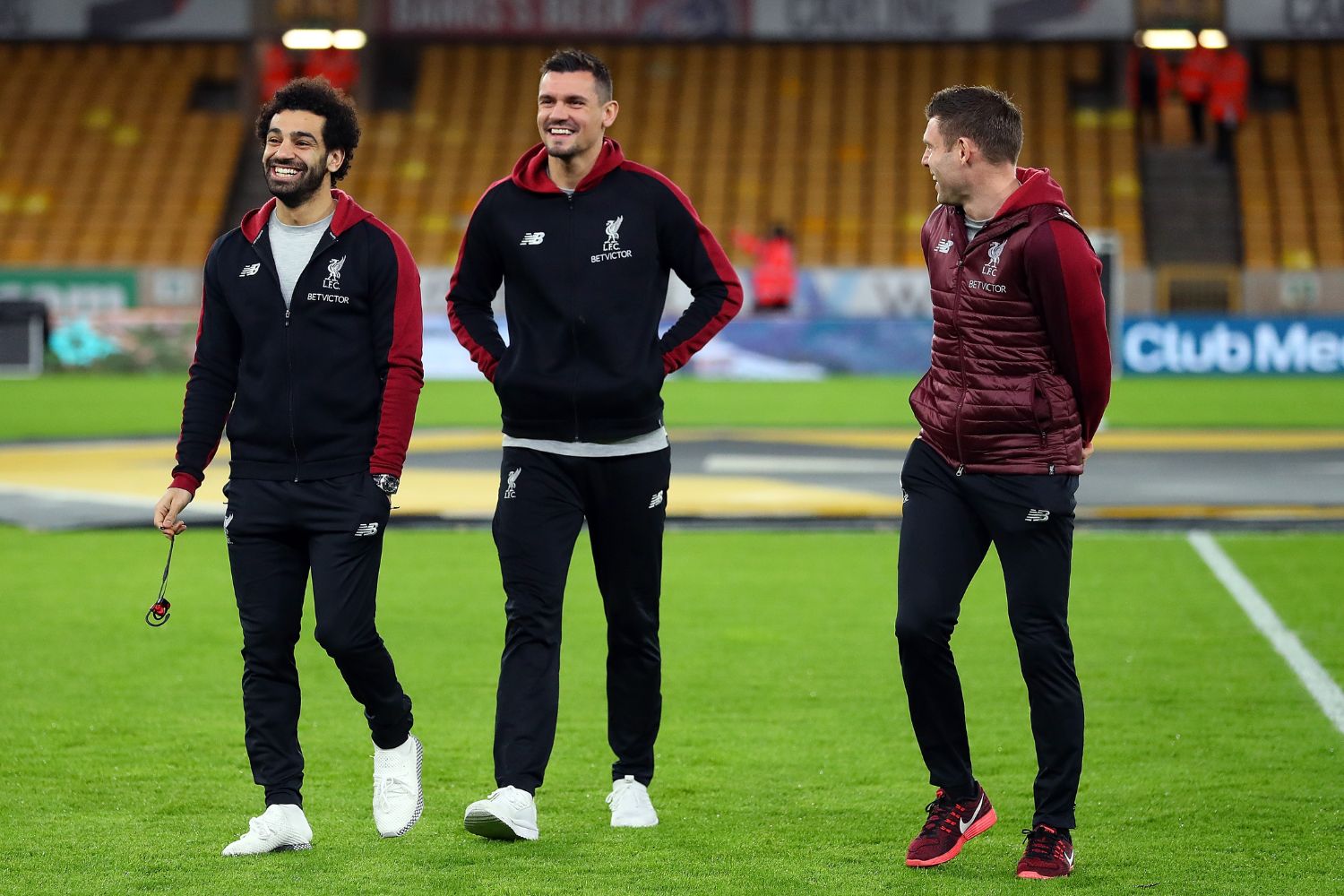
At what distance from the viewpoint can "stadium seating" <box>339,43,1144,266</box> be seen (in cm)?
3491

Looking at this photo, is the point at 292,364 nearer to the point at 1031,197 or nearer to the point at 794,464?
the point at 1031,197

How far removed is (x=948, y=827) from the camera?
17.1 feet

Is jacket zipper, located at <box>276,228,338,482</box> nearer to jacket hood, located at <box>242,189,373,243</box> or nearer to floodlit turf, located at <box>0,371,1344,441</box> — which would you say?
jacket hood, located at <box>242,189,373,243</box>

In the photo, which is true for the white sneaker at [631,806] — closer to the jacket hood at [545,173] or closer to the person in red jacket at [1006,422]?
the person in red jacket at [1006,422]

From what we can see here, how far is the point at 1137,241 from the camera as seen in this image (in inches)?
1324

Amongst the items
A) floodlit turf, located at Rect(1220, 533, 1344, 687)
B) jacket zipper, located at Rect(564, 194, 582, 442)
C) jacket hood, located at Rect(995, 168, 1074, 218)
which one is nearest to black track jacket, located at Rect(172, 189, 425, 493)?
jacket zipper, located at Rect(564, 194, 582, 442)

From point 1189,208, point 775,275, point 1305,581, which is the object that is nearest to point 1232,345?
point 1189,208

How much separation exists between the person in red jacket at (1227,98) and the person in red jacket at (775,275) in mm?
10156

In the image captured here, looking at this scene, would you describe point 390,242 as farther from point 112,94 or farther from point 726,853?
point 112,94

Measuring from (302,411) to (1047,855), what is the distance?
2.23m

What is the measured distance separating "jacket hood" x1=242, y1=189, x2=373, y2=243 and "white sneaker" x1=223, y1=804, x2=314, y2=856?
152cm

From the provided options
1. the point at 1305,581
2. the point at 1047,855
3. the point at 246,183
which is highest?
the point at 246,183

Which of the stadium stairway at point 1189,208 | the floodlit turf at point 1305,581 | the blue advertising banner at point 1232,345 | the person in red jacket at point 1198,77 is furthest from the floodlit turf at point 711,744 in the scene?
the person in red jacket at point 1198,77

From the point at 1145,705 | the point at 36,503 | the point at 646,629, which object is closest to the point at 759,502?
the point at 36,503
